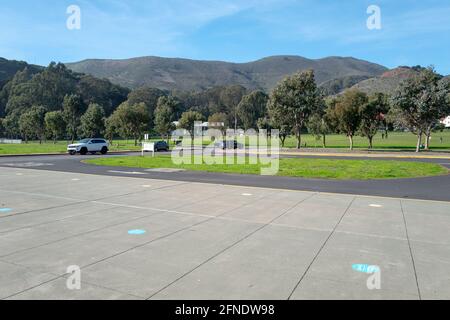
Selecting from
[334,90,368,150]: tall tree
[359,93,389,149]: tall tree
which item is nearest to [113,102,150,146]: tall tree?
[334,90,368,150]: tall tree

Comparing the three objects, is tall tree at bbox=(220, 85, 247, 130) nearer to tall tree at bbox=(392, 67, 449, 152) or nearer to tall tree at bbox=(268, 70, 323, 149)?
tall tree at bbox=(268, 70, 323, 149)

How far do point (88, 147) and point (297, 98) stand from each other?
75.9ft

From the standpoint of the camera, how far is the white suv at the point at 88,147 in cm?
3562

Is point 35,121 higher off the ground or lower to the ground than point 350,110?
higher

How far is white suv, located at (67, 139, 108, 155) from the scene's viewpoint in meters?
35.6

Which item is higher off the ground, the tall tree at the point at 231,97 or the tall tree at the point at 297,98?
the tall tree at the point at 231,97

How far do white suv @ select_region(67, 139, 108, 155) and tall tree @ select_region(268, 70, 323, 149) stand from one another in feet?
64.0

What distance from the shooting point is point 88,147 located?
36.5 m

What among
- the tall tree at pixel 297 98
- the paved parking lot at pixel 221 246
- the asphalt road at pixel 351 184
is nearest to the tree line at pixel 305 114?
the tall tree at pixel 297 98

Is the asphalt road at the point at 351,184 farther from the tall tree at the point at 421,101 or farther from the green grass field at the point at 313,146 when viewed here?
the green grass field at the point at 313,146

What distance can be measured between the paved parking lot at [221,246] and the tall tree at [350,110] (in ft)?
103

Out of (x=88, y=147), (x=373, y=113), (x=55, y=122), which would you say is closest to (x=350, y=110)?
(x=373, y=113)

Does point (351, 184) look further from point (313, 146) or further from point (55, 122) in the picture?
point (55, 122)

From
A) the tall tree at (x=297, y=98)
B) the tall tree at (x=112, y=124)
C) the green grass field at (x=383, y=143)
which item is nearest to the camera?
the tall tree at (x=297, y=98)
